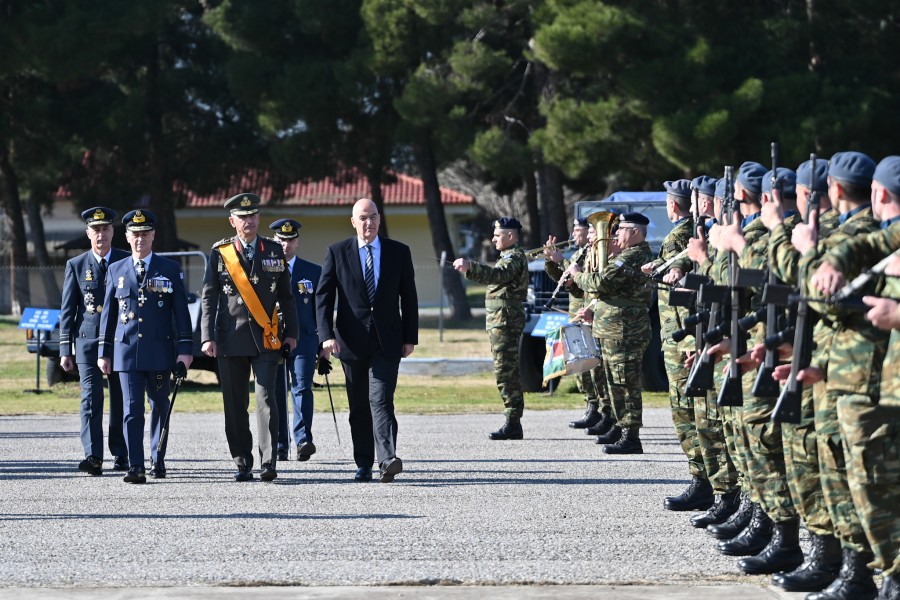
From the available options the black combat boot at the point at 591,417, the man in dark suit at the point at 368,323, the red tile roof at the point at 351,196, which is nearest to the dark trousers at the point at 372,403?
the man in dark suit at the point at 368,323

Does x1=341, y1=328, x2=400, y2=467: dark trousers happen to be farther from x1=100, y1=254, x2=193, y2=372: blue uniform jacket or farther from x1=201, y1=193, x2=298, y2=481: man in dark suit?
x1=100, y1=254, x2=193, y2=372: blue uniform jacket

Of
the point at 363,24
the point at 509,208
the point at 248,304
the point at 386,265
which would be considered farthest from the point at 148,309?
the point at 509,208

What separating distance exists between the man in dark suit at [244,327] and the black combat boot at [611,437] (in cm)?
347

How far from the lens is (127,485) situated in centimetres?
1045

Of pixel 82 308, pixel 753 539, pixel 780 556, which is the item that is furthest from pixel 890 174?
pixel 82 308

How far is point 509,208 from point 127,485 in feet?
164

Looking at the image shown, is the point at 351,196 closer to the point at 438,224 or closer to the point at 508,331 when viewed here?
the point at 438,224

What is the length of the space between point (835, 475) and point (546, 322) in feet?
36.7

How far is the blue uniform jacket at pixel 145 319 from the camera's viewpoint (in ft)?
35.2

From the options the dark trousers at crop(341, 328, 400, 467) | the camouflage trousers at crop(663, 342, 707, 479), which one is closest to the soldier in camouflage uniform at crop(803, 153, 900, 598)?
the camouflage trousers at crop(663, 342, 707, 479)

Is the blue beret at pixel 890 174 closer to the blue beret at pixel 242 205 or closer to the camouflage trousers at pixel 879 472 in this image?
the camouflage trousers at pixel 879 472

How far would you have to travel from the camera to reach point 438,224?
132 feet

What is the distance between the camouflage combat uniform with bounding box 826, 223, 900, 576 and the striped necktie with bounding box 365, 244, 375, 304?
17.3 ft

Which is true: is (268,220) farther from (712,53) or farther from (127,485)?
(127,485)
